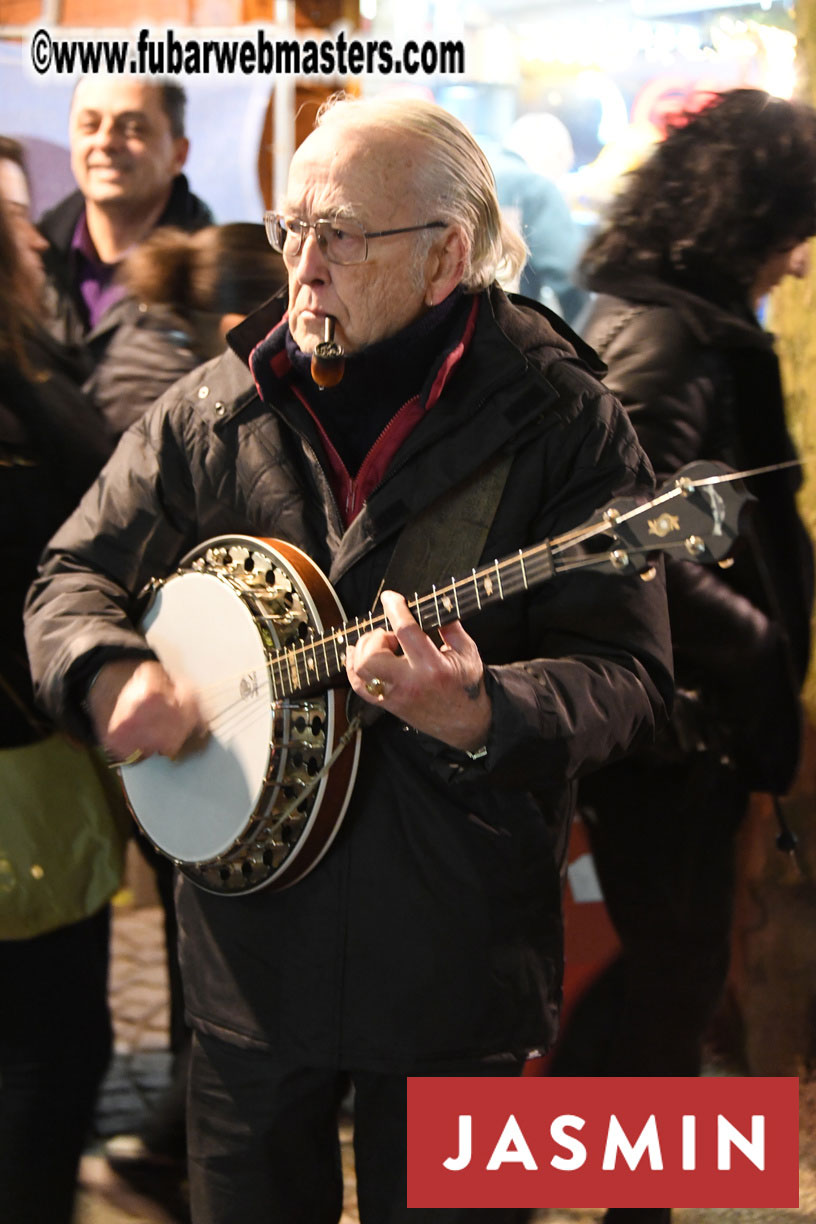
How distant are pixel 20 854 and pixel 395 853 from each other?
2.59ft

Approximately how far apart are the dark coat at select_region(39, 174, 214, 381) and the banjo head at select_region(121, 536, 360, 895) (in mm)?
1079

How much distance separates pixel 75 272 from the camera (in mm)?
3268

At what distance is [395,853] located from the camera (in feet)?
6.44

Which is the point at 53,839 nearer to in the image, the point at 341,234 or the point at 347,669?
the point at 347,669

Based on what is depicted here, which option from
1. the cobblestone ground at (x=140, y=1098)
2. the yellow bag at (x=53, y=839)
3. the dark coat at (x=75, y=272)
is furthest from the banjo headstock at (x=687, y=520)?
the cobblestone ground at (x=140, y=1098)

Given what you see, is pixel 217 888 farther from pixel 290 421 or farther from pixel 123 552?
pixel 290 421

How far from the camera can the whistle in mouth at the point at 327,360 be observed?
A: 192 centimetres

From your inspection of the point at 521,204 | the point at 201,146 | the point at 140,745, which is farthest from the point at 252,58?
the point at 140,745

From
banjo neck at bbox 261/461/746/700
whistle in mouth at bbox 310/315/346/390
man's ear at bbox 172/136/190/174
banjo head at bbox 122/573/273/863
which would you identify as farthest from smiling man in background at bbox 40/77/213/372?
banjo neck at bbox 261/461/746/700

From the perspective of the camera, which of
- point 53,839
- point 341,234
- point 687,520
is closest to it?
point 687,520

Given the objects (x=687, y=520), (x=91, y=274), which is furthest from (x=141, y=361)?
(x=687, y=520)

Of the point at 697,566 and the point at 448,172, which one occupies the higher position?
the point at 448,172

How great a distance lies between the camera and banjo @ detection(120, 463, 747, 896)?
75.4 inches

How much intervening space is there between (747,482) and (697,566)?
26 centimetres
